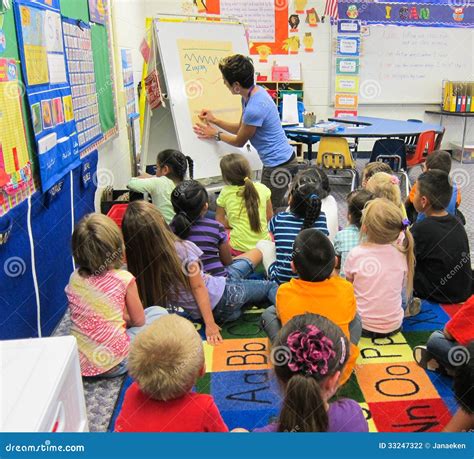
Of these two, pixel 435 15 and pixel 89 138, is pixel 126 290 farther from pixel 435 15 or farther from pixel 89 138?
pixel 435 15

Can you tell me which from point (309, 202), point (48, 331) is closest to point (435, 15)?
point (309, 202)

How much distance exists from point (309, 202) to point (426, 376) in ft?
3.13

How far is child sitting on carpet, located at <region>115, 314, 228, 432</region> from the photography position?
1.21 metres

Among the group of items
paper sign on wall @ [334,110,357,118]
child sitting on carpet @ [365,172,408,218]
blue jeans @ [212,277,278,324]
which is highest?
paper sign on wall @ [334,110,357,118]

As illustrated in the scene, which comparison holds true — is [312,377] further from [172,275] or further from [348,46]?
[348,46]

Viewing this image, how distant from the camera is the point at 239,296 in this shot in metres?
2.47

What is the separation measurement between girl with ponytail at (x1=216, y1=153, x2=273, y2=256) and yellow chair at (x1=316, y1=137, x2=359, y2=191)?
1.92 metres

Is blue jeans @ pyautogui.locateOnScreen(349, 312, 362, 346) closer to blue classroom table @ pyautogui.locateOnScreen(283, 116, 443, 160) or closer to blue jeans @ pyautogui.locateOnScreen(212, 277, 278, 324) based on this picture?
blue jeans @ pyautogui.locateOnScreen(212, 277, 278, 324)

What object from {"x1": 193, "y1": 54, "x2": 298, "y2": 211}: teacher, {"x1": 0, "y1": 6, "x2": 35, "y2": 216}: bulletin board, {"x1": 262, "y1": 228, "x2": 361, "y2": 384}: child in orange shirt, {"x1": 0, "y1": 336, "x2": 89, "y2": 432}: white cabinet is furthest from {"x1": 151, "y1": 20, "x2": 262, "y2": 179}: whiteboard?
{"x1": 0, "y1": 336, "x2": 89, "y2": 432}: white cabinet

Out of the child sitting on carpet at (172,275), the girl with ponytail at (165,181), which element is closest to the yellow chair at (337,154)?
the girl with ponytail at (165,181)

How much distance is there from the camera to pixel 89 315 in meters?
1.98

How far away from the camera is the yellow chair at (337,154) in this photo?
4.73 m

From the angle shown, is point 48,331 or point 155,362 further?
point 48,331

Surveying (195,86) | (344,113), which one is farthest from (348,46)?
(195,86)
